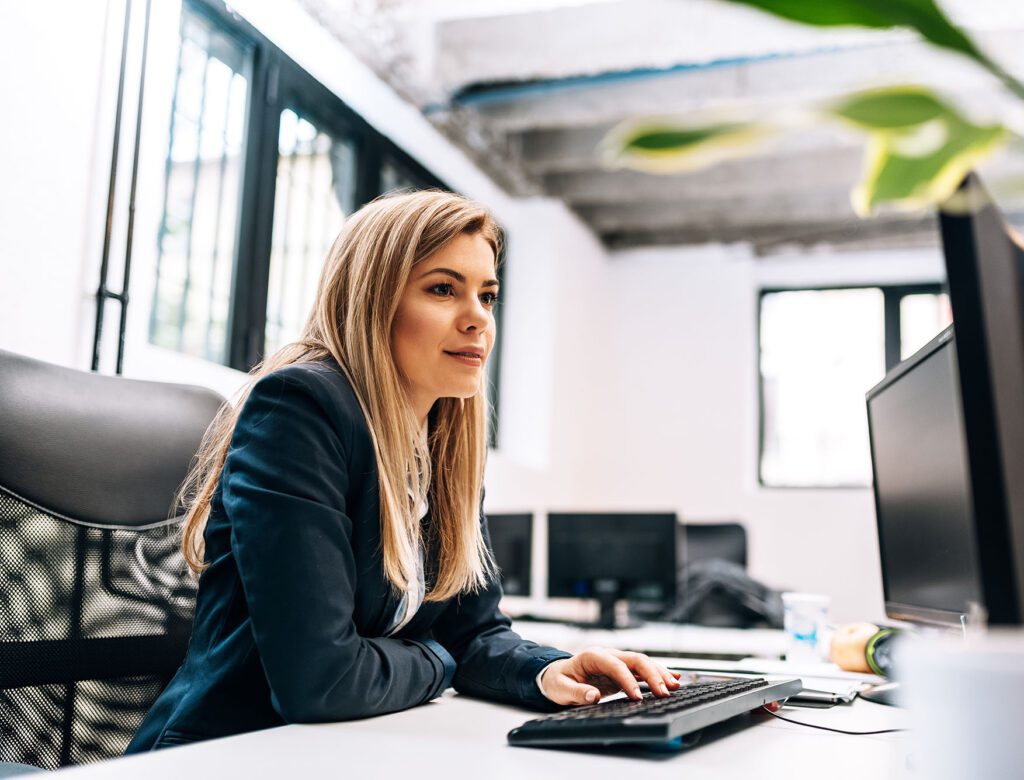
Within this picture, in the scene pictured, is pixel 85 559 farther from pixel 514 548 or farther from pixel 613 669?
pixel 514 548

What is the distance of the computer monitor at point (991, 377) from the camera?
20.3 inches

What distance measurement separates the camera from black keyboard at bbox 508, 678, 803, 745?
2.54ft

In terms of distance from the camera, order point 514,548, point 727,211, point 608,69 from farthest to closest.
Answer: point 727,211 < point 608,69 < point 514,548

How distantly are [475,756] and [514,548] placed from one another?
116 inches

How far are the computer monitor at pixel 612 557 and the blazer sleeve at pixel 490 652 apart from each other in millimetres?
2067

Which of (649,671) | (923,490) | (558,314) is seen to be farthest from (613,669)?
(558,314)

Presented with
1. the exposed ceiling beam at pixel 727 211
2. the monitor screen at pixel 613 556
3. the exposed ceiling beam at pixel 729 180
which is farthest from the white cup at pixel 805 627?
the exposed ceiling beam at pixel 727 211

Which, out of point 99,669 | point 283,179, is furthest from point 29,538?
point 283,179

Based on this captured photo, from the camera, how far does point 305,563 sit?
975 millimetres

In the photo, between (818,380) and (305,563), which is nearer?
(305,563)

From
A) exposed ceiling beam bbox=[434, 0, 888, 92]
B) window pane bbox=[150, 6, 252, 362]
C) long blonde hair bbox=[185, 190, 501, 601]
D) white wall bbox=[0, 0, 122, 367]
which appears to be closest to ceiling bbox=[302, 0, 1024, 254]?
exposed ceiling beam bbox=[434, 0, 888, 92]

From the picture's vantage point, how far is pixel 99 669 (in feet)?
3.62

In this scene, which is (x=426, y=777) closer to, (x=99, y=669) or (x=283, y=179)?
(x=99, y=669)

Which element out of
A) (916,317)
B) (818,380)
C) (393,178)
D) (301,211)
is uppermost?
(393,178)
